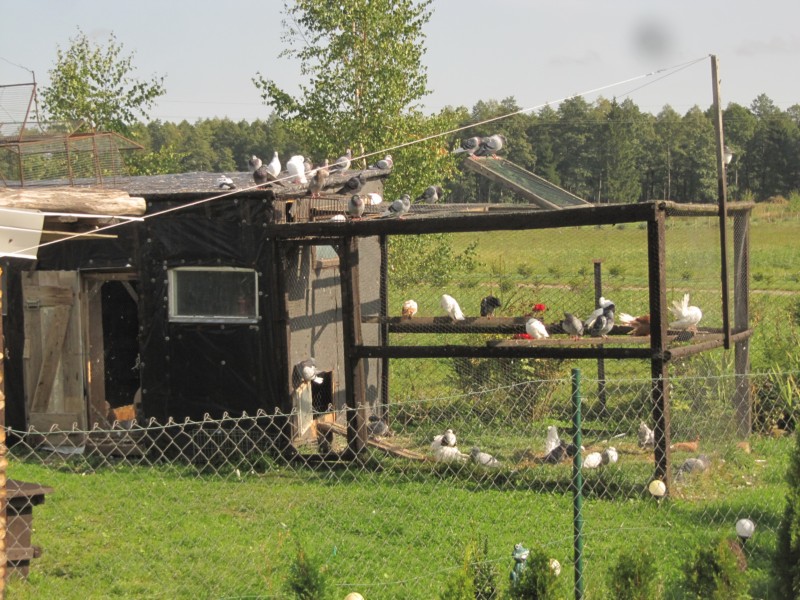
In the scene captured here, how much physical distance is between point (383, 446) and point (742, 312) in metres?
3.97

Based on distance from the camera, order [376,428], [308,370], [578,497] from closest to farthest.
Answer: [578,497] → [308,370] → [376,428]

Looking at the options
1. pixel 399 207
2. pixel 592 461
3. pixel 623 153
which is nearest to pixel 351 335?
Result: pixel 399 207

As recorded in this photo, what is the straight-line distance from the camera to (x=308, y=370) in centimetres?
1044

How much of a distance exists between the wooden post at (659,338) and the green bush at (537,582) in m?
3.96

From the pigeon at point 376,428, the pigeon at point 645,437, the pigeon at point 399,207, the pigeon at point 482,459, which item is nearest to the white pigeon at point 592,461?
the pigeon at point 482,459

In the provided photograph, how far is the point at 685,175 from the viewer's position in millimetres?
30766

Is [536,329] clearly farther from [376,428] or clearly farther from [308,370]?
[308,370]

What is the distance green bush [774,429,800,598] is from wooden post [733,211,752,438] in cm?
510

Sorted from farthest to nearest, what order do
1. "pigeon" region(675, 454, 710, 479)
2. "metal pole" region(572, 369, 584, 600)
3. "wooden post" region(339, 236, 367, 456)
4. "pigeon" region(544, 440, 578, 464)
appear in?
"wooden post" region(339, 236, 367, 456), "pigeon" region(544, 440, 578, 464), "pigeon" region(675, 454, 710, 479), "metal pole" region(572, 369, 584, 600)

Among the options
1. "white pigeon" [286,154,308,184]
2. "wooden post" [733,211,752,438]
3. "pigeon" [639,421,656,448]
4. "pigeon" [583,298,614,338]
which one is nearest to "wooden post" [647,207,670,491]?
"pigeon" [583,298,614,338]

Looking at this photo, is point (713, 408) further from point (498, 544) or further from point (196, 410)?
point (196, 410)

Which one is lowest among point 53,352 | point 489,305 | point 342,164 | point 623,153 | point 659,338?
point 53,352

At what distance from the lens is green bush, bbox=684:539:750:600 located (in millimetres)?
4707

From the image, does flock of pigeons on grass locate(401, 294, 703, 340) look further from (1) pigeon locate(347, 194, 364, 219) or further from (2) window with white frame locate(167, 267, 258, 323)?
(2) window with white frame locate(167, 267, 258, 323)
